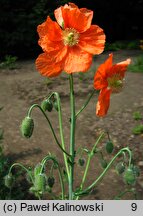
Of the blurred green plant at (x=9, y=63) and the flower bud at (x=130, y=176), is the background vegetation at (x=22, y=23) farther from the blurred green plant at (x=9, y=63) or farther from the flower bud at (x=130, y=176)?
the flower bud at (x=130, y=176)

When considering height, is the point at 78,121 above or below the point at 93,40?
below

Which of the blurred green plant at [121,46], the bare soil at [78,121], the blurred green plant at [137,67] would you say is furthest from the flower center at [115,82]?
the blurred green plant at [121,46]

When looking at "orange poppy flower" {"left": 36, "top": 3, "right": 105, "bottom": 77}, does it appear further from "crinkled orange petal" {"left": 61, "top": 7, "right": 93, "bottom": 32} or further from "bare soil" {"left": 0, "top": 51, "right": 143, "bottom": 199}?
"bare soil" {"left": 0, "top": 51, "right": 143, "bottom": 199}

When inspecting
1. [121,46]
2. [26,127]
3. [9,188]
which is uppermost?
[26,127]

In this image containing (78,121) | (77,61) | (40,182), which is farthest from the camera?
(78,121)

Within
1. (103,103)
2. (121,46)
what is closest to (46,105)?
(103,103)

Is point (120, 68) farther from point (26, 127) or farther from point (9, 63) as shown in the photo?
point (9, 63)

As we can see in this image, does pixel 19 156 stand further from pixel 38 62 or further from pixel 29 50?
pixel 29 50
